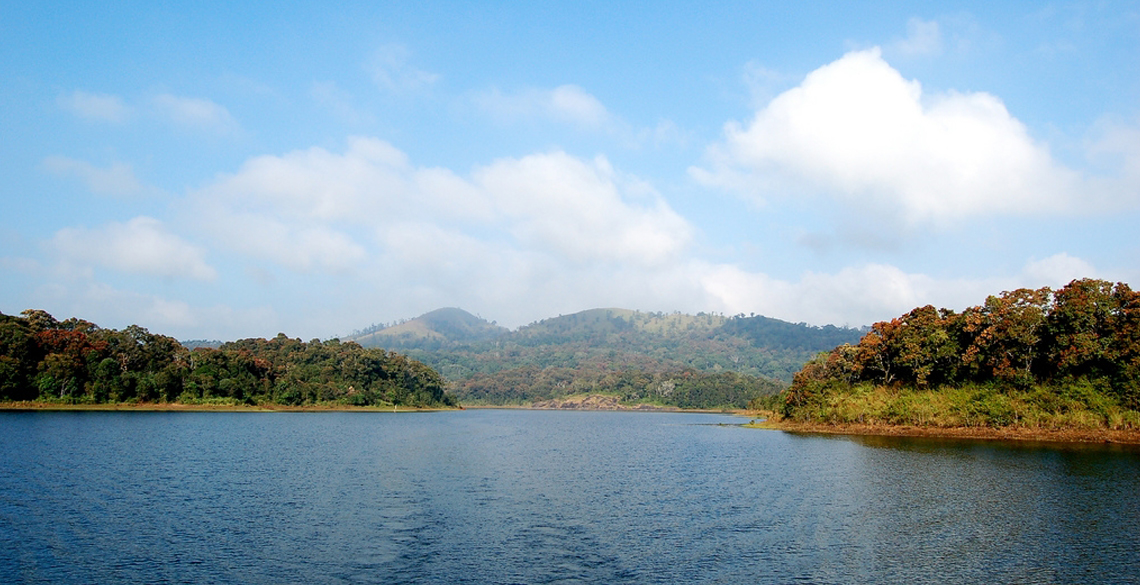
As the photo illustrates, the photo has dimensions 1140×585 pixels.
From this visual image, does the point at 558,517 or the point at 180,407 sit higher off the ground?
the point at 180,407

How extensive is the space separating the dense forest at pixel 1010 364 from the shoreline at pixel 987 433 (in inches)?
40.2

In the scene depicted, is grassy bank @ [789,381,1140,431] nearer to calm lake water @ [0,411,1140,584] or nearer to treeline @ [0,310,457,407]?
calm lake water @ [0,411,1140,584]

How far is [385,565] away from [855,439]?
75636 mm

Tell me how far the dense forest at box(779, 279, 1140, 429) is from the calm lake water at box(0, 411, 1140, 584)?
14.5m

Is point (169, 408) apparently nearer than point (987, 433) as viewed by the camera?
No

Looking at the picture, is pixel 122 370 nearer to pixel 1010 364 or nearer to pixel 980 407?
pixel 980 407

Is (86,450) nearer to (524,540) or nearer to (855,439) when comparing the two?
(524,540)

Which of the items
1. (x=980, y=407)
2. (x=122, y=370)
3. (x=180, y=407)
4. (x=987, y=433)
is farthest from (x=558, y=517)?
(x=122, y=370)

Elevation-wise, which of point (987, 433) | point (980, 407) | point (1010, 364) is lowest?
point (987, 433)

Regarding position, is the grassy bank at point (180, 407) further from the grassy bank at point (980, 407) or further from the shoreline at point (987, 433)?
the grassy bank at point (980, 407)

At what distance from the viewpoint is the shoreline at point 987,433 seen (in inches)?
2970

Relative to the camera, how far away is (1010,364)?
281 ft

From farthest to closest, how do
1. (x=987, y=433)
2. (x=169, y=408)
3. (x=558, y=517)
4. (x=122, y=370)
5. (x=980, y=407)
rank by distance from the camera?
(x=122, y=370) < (x=169, y=408) < (x=980, y=407) < (x=987, y=433) < (x=558, y=517)

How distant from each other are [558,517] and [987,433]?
234 feet
